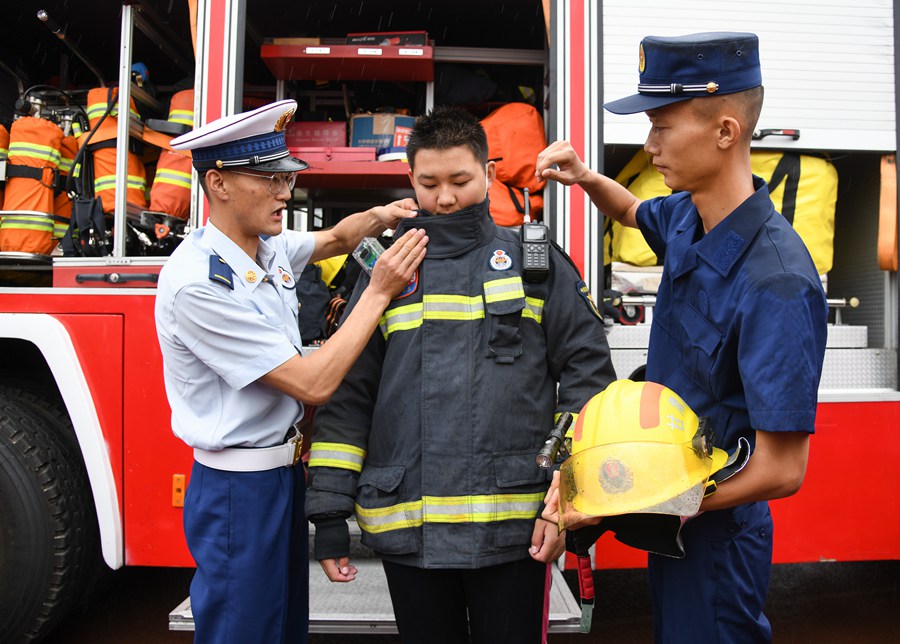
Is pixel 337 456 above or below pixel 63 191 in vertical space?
below

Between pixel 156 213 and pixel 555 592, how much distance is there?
7.17ft

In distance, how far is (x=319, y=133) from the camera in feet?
12.1

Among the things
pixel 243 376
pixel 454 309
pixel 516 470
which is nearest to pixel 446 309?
pixel 454 309

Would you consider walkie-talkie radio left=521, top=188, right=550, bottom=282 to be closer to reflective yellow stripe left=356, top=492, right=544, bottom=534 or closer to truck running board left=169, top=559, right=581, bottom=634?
reflective yellow stripe left=356, top=492, right=544, bottom=534

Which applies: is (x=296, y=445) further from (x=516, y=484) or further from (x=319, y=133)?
(x=319, y=133)

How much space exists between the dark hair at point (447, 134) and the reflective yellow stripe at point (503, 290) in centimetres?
34

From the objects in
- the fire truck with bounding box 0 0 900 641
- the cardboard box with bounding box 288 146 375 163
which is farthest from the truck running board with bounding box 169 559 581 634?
the cardboard box with bounding box 288 146 375 163

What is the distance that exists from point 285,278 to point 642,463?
1237 mm

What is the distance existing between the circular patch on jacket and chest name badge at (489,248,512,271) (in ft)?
2.05

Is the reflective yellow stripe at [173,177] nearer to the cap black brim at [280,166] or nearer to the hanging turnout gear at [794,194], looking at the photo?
the cap black brim at [280,166]

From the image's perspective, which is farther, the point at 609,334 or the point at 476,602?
the point at 609,334

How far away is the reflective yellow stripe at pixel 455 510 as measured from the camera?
5.55 ft

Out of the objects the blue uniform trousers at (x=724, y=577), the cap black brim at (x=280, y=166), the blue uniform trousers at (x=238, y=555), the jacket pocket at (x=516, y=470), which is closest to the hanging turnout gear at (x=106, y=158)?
the cap black brim at (x=280, y=166)

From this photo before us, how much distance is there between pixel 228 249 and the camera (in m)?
1.95
